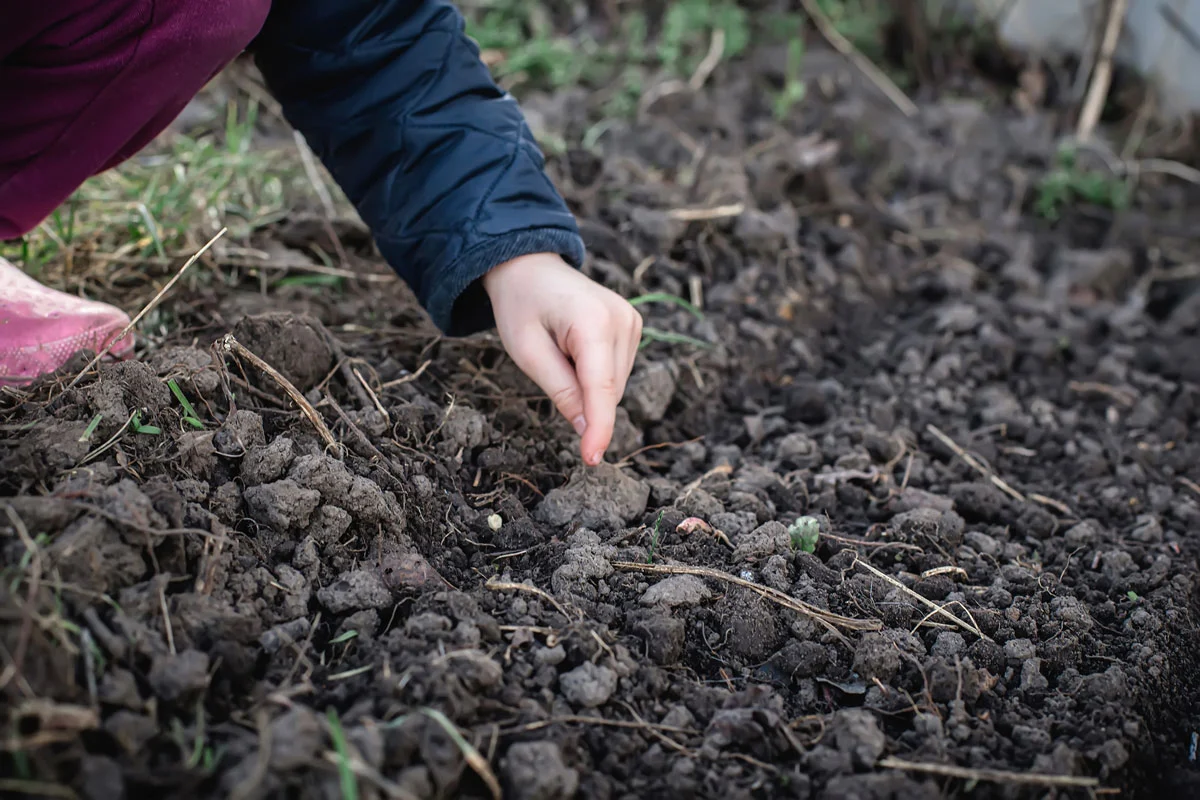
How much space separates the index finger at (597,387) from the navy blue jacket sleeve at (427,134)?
0.25 meters

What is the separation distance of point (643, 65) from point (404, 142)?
2117mm

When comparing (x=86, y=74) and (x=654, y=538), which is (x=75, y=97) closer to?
(x=86, y=74)

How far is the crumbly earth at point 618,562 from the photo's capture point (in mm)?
1037

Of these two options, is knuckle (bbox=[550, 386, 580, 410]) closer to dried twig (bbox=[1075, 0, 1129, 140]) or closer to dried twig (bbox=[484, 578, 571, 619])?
dried twig (bbox=[484, 578, 571, 619])

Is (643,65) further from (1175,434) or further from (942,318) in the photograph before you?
(1175,434)

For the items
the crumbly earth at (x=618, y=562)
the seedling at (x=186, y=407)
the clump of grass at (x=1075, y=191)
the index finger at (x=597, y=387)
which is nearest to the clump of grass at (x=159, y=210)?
the crumbly earth at (x=618, y=562)

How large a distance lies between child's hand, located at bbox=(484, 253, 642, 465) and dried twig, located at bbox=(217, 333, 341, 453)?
30 cm

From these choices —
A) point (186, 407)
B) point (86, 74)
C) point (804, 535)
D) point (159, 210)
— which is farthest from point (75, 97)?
point (804, 535)

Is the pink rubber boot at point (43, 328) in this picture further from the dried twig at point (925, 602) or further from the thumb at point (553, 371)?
the dried twig at point (925, 602)

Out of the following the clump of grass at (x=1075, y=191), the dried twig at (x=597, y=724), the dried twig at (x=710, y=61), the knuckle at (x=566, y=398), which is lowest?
the dried twig at (x=597, y=724)

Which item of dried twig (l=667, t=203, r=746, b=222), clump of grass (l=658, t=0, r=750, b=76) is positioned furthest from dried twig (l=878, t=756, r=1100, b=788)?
clump of grass (l=658, t=0, r=750, b=76)

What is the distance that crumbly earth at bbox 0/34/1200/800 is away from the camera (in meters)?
1.04

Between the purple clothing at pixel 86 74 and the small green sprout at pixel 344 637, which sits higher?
the purple clothing at pixel 86 74

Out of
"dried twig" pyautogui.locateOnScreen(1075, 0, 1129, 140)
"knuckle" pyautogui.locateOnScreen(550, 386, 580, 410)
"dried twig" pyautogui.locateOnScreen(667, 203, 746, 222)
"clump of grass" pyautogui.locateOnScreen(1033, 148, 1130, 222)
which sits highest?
"dried twig" pyautogui.locateOnScreen(1075, 0, 1129, 140)
